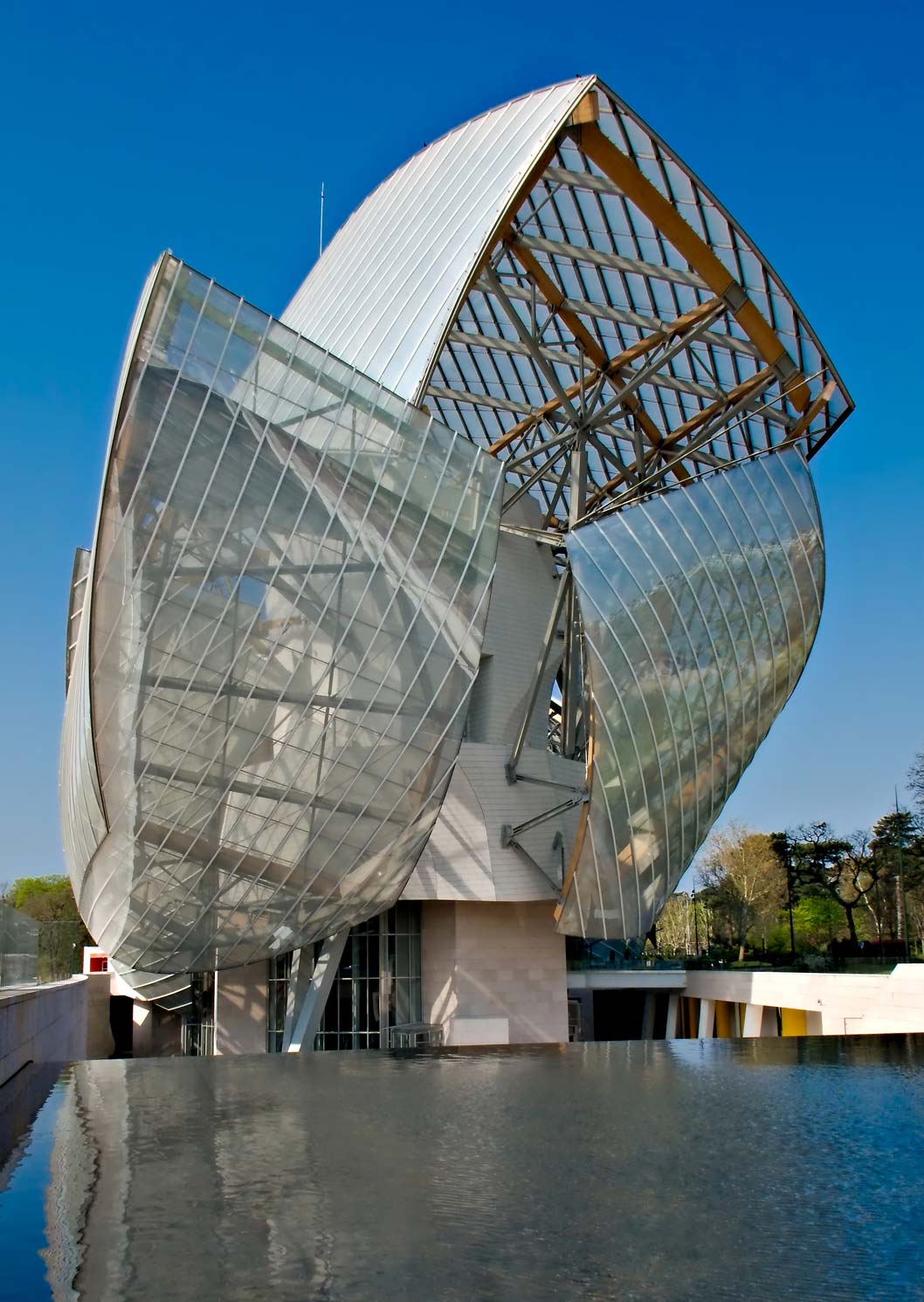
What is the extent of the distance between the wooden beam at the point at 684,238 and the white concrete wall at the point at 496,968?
16.5m

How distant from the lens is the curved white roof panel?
25.4 metres

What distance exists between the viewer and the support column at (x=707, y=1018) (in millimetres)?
44375

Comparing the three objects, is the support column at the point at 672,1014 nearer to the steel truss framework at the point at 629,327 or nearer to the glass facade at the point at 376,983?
the glass facade at the point at 376,983

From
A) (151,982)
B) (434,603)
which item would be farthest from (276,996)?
(434,603)

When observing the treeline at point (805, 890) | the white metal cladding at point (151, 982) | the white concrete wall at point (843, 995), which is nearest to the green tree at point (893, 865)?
the treeline at point (805, 890)

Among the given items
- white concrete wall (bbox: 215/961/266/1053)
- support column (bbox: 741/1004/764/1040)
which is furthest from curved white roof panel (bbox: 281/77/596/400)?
support column (bbox: 741/1004/764/1040)

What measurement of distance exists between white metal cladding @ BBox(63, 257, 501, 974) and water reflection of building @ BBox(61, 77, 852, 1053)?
0.20 ft

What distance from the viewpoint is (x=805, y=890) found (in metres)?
80.1

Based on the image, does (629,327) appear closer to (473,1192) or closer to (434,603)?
(434,603)

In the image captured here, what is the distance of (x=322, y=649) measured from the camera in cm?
2194

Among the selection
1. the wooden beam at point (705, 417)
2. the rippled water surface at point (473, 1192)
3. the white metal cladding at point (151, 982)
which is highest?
the wooden beam at point (705, 417)

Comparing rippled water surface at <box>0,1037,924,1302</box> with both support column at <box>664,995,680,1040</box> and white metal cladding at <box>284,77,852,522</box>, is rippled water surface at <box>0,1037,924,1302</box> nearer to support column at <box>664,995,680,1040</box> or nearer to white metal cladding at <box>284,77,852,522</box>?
white metal cladding at <box>284,77,852,522</box>

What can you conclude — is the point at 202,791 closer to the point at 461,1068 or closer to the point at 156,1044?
the point at 461,1068

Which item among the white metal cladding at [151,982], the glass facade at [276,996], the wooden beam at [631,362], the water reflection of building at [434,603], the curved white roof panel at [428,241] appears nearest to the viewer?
the water reflection of building at [434,603]
